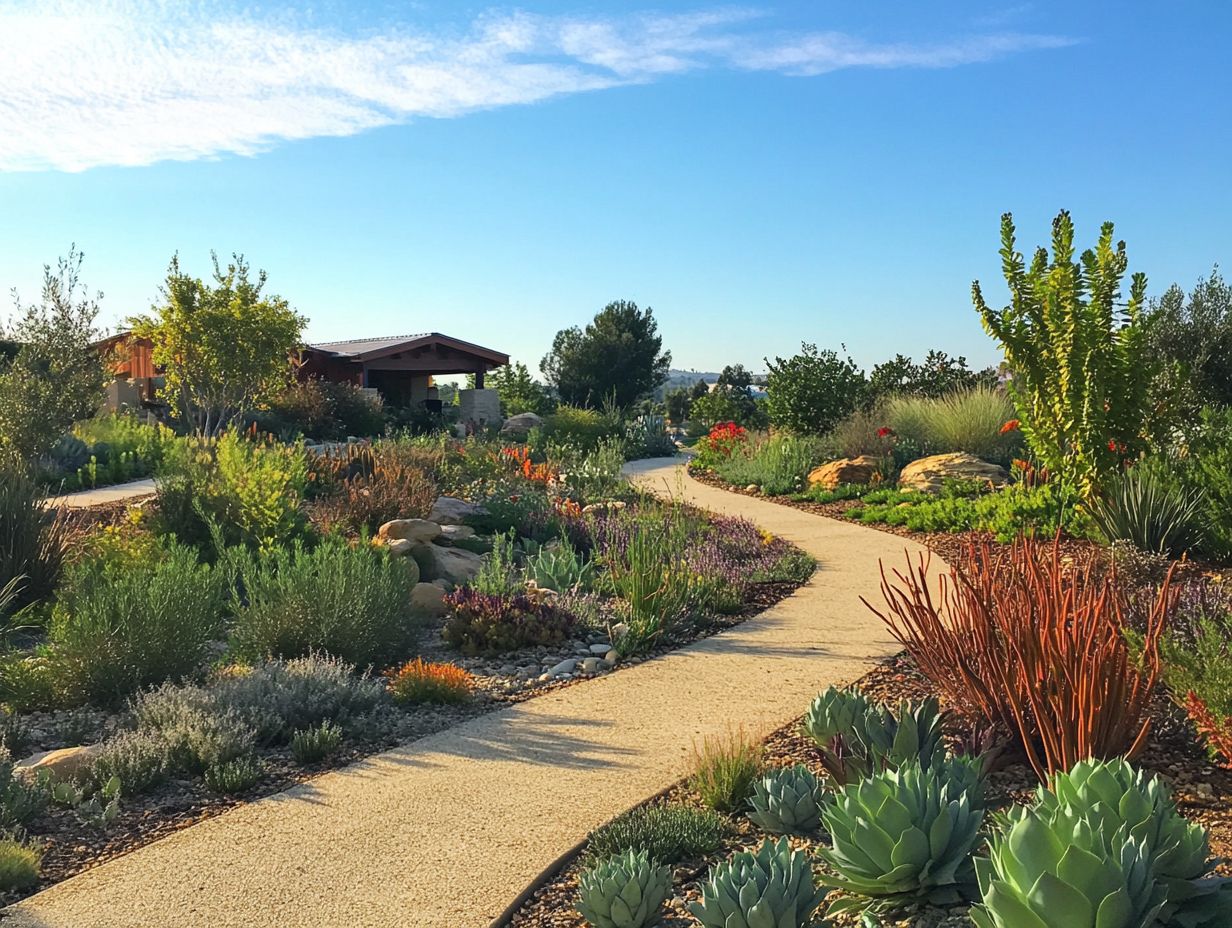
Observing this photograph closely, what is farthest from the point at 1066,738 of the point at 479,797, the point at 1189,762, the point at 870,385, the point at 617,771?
the point at 870,385

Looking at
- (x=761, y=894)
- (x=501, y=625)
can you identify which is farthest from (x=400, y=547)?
(x=761, y=894)

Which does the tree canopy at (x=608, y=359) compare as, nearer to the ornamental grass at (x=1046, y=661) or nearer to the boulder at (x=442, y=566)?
the boulder at (x=442, y=566)

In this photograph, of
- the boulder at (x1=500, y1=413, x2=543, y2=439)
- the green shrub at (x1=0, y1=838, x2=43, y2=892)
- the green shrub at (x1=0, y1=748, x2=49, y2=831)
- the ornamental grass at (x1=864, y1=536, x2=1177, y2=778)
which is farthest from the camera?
the boulder at (x1=500, y1=413, x2=543, y2=439)

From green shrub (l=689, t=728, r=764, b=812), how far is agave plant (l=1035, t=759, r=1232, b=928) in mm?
1525

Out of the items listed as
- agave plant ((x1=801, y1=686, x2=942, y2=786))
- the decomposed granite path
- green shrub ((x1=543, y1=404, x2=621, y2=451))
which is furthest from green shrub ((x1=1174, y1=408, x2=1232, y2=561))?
green shrub ((x1=543, y1=404, x2=621, y2=451))

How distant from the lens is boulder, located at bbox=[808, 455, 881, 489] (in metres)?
15.9

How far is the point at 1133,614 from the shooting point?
5262mm

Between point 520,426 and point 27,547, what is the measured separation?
19.8 metres

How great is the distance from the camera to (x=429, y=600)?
7949 millimetres

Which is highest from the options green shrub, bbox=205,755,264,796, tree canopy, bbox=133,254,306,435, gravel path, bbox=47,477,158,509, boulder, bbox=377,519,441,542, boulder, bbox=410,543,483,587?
tree canopy, bbox=133,254,306,435

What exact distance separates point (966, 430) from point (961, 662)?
45.3 ft

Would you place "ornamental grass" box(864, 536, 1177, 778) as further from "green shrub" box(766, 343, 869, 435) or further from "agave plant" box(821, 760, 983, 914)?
"green shrub" box(766, 343, 869, 435)

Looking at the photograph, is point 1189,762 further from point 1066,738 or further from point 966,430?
point 966,430

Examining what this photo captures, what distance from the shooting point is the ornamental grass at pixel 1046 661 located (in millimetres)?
3662
